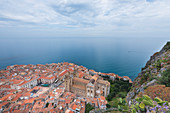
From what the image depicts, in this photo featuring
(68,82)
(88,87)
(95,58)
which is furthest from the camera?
(95,58)

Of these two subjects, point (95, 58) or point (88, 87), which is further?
point (95, 58)

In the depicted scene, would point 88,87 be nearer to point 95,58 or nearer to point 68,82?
point 68,82

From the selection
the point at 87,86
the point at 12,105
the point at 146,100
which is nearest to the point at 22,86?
the point at 12,105

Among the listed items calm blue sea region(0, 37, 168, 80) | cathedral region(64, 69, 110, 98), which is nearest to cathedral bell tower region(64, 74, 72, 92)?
cathedral region(64, 69, 110, 98)

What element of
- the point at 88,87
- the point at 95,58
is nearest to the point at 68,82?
the point at 88,87

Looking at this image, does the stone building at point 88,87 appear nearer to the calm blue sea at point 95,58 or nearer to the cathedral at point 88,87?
the cathedral at point 88,87

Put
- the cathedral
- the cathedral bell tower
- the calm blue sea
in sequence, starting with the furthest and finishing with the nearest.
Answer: the calm blue sea → the cathedral bell tower → the cathedral

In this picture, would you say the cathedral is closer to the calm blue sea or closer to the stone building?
the stone building

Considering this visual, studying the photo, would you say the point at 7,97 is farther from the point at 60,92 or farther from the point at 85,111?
the point at 85,111
